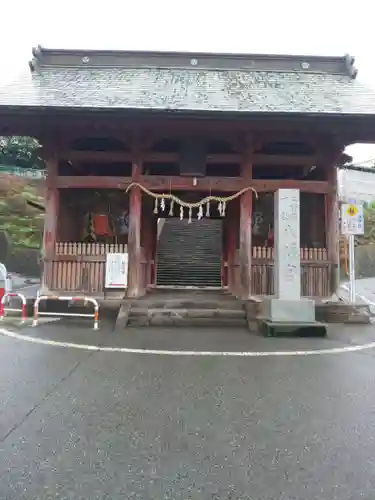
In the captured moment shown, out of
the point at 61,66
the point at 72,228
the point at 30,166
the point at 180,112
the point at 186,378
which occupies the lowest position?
the point at 186,378

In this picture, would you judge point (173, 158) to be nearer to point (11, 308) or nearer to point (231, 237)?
point (231, 237)

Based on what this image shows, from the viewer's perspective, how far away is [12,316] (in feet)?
30.5

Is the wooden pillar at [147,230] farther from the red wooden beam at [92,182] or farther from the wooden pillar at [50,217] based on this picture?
the wooden pillar at [50,217]

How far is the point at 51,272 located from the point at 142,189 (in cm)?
307

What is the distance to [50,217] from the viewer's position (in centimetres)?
1006

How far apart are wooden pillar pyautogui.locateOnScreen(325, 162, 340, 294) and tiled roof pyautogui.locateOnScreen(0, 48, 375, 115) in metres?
1.75

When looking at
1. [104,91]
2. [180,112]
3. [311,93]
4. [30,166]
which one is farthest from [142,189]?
[30,166]

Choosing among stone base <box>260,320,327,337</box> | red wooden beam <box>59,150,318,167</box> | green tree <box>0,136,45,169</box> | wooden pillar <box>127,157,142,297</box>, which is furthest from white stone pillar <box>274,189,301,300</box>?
green tree <box>0,136,45,169</box>

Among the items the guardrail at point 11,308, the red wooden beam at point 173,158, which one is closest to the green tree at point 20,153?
the red wooden beam at point 173,158

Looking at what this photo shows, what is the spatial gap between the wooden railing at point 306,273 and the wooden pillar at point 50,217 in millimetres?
5076

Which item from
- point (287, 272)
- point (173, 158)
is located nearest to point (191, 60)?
point (173, 158)

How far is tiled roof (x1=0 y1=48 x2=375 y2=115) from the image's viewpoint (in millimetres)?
9359

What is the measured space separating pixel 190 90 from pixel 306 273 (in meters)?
5.86

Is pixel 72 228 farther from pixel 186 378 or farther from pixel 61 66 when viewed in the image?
pixel 186 378
